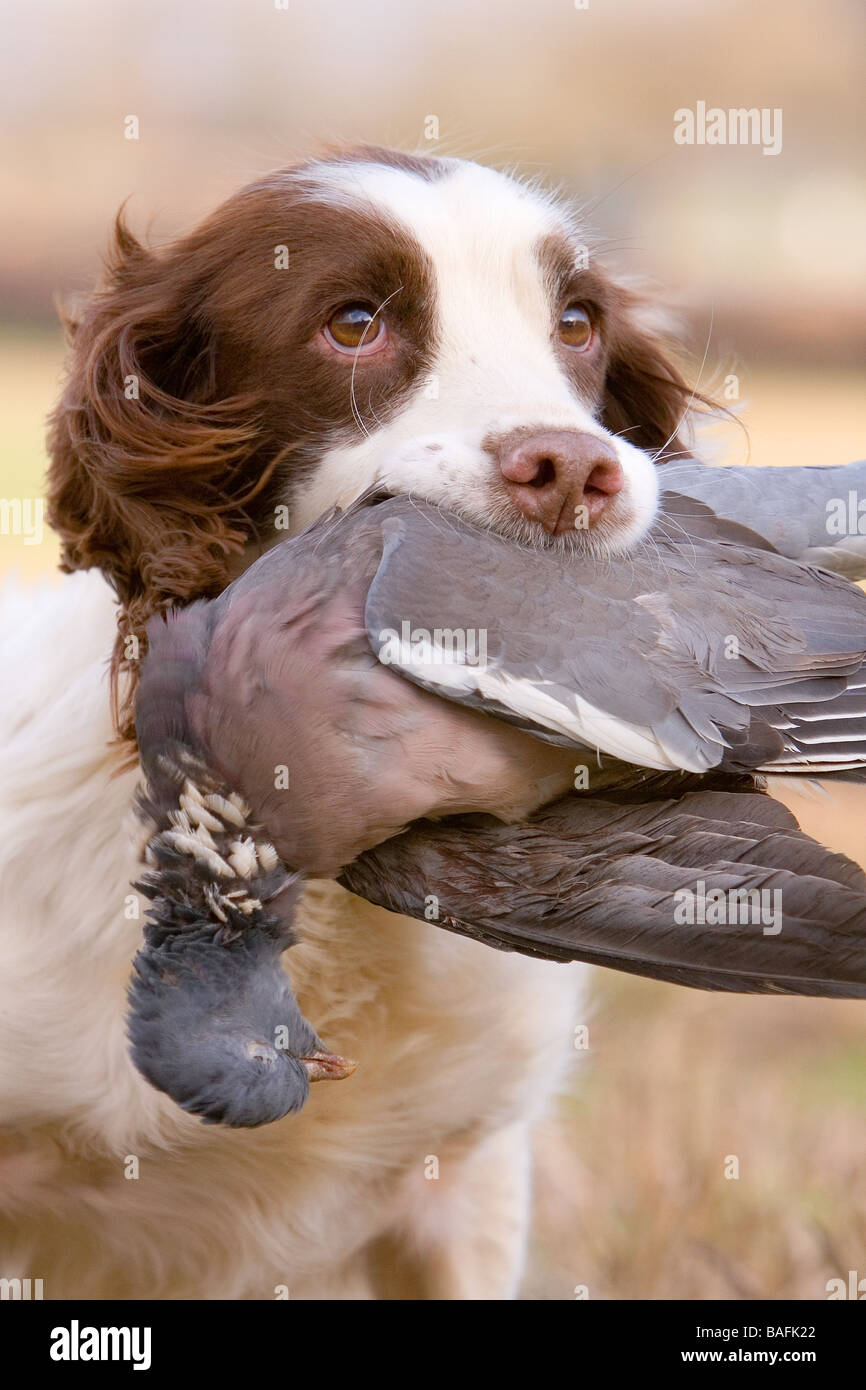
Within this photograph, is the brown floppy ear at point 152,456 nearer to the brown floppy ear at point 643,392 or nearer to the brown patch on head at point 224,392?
the brown patch on head at point 224,392

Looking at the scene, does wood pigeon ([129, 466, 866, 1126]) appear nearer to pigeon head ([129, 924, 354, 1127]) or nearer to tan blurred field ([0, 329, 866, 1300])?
pigeon head ([129, 924, 354, 1127])

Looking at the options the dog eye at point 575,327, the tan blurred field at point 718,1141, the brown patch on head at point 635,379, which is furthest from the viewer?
the tan blurred field at point 718,1141

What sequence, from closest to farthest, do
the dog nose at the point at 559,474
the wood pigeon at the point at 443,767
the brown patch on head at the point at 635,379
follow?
the wood pigeon at the point at 443,767, the dog nose at the point at 559,474, the brown patch on head at the point at 635,379

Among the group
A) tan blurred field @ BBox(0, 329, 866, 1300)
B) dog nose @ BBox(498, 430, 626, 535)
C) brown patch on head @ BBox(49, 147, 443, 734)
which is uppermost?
brown patch on head @ BBox(49, 147, 443, 734)

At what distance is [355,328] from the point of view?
1.98m

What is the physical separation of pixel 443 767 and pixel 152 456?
0.61 meters

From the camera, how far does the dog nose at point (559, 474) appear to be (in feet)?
5.72

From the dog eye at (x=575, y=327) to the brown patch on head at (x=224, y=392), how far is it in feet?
0.74

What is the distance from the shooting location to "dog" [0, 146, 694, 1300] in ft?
6.38

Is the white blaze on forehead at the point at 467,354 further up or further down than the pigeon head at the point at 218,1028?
further up

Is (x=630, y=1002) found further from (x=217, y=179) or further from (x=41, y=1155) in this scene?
(x=217, y=179)

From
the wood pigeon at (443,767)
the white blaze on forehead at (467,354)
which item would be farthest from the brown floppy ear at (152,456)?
the wood pigeon at (443,767)

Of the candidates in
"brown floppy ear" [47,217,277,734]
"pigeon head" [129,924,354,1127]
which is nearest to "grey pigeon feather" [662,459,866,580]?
"brown floppy ear" [47,217,277,734]

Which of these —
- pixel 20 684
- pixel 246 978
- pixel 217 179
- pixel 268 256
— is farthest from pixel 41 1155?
pixel 217 179
